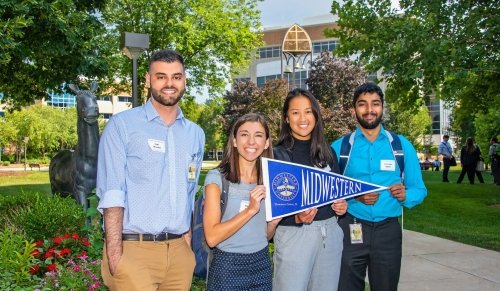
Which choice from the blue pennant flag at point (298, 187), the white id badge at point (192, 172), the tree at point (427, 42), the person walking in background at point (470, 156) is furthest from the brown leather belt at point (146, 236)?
the person walking in background at point (470, 156)

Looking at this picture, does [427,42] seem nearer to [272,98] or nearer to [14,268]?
[14,268]

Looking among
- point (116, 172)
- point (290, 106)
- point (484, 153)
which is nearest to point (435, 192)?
point (484, 153)

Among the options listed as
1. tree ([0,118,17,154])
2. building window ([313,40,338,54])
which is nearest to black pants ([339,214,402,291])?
tree ([0,118,17,154])

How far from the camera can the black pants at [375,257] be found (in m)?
3.64

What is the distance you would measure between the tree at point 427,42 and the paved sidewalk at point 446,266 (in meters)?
4.28

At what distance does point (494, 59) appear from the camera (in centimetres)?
1191

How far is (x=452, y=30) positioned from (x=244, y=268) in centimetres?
1141

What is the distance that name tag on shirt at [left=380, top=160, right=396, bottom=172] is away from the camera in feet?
12.1

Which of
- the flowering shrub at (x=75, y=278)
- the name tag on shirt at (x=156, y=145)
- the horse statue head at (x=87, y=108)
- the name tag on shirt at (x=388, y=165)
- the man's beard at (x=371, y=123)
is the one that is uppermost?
the horse statue head at (x=87, y=108)

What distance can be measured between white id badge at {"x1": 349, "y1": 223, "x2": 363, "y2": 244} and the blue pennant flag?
0.98ft

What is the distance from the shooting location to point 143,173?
2.79m

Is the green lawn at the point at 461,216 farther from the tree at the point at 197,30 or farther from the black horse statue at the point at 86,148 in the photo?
the tree at the point at 197,30

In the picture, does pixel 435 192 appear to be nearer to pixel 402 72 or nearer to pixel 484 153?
pixel 402 72

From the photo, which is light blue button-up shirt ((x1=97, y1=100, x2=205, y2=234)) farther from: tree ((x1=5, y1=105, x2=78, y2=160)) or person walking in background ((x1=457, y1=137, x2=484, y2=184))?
tree ((x1=5, y1=105, x2=78, y2=160))
